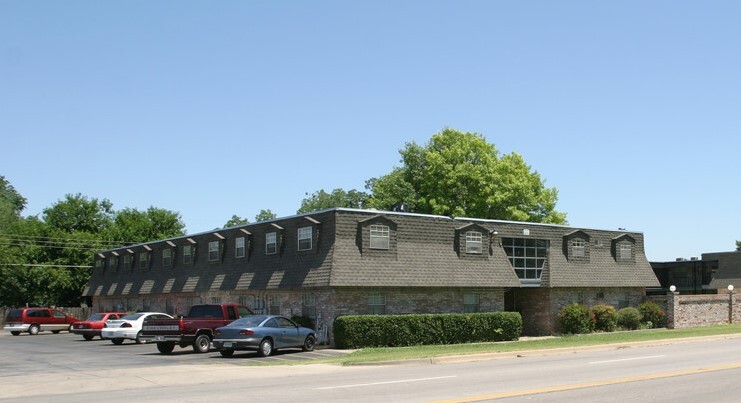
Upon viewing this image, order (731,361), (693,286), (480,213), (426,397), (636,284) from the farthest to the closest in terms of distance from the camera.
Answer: (480,213)
(693,286)
(636,284)
(731,361)
(426,397)

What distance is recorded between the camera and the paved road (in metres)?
14.5

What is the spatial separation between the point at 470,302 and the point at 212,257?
1402cm

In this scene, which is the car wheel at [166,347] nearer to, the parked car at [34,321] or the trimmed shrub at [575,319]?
the trimmed shrub at [575,319]

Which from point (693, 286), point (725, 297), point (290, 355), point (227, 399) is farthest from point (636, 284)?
point (227, 399)

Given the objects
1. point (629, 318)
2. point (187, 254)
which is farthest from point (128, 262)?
point (629, 318)

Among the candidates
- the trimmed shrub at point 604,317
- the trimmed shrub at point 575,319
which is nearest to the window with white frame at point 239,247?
the trimmed shrub at point 575,319

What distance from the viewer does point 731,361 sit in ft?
68.2

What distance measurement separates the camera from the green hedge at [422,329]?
103 ft

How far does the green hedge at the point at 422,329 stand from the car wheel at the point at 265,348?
417 centimetres

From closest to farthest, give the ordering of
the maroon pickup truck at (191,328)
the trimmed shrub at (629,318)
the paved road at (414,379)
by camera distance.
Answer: the paved road at (414,379)
the maroon pickup truck at (191,328)
the trimmed shrub at (629,318)

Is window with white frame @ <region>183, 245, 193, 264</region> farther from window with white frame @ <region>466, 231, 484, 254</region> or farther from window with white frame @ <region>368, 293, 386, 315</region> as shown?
window with white frame @ <region>466, 231, 484, 254</region>

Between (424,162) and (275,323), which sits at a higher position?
(424,162)

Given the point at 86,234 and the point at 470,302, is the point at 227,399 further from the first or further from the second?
the point at 86,234

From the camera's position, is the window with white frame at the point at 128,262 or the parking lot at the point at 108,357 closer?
the parking lot at the point at 108,357
